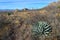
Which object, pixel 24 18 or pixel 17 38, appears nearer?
pixel 17 38

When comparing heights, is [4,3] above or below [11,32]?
above

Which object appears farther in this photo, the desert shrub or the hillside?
the hillside

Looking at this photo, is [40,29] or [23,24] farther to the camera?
[23,24]

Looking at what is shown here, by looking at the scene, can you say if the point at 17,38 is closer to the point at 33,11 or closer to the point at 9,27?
the point at 9,27

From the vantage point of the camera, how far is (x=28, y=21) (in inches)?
773

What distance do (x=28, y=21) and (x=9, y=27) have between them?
52.5 inches

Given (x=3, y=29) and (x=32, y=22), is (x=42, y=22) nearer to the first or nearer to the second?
(x=32, y=22)

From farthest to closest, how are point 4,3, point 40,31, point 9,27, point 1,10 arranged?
point 1,10 → point 4,3 → point 9,27 → point 40,31

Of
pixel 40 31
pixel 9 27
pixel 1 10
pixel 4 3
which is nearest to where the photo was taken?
pixel 40 31

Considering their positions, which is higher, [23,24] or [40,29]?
[23,24]

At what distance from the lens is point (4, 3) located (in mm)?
20891

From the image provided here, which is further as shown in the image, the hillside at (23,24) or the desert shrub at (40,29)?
the hillside at (23,24)

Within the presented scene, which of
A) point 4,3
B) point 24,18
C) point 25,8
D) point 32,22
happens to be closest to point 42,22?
point 32,22

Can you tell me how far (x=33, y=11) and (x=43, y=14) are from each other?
1.50 meters
